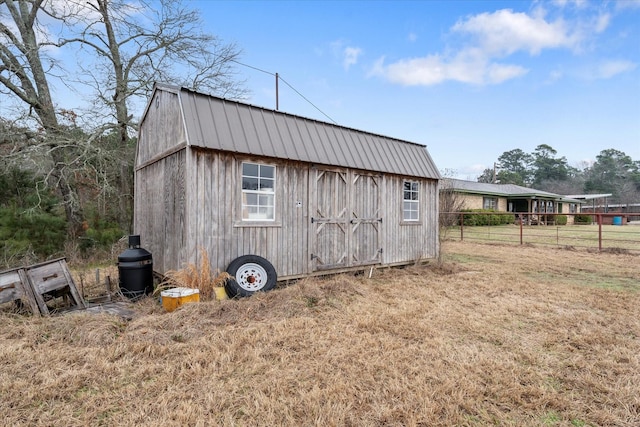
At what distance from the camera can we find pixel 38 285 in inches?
170

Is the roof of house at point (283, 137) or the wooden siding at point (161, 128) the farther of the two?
the wooden siding at point (161, 128)

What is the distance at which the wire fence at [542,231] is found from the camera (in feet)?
40.3

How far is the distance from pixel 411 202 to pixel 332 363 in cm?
625

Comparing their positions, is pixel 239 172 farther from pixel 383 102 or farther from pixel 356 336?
pixel 383 102

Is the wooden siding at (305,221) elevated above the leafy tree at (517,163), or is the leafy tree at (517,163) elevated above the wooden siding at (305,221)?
the leafy tree at (517,163)

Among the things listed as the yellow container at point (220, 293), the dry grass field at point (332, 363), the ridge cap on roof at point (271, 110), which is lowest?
the dry grass field at point (332, 363)

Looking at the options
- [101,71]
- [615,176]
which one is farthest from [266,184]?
[615,176]

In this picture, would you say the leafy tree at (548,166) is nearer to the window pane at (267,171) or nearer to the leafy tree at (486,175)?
the leafy tree at (486,175)

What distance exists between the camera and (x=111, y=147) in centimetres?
1180

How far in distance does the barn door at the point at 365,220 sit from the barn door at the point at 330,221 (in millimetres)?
239

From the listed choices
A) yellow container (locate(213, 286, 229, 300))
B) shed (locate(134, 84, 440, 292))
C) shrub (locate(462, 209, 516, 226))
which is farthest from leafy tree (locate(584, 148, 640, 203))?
yellow container (locate(213, 286, 229, 300))

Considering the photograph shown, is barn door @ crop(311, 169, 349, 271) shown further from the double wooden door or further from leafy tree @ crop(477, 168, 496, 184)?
leafy tree @ crop(477, 168, 496, 184)

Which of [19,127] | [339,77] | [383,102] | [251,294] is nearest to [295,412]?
[251,294]

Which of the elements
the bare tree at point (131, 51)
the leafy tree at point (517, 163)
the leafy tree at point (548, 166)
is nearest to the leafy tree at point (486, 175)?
the leafy tree at point (517, 163)
